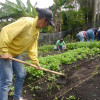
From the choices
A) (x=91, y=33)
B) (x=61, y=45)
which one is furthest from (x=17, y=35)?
(x=91, y=33)

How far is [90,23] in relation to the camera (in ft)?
50.0

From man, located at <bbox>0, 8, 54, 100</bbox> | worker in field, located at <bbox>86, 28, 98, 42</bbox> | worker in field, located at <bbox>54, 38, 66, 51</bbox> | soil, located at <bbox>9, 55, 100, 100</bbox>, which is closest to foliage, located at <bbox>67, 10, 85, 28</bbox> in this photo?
worker in field, located at <bbox>86, 28, 98, 42</bbox>

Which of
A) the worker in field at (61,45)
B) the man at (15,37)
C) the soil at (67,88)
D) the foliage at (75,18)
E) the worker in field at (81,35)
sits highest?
the foliage at (75,18)

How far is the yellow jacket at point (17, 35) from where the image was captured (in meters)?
1.95

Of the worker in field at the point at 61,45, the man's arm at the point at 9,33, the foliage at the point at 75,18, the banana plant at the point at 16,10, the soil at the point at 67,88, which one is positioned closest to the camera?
the man's arm at the point at 9,33

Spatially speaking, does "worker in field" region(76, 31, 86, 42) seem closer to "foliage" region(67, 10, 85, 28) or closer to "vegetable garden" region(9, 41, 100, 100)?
"foliage" region(67, 10, 85, 28)

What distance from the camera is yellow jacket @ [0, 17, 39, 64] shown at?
1.95 metres

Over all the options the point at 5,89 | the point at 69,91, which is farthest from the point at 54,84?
the point at 5,89

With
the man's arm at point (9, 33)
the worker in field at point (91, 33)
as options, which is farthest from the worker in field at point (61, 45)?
the man's arm at point (9, 33)

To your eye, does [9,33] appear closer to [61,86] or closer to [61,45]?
[61,86]

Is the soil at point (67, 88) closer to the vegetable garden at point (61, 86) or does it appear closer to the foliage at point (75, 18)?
the vegetable garden at point (61, 86)

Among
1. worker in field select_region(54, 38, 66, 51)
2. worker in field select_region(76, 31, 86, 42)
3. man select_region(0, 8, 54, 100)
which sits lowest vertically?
worker in field select_region(54, 38, 66, 51)

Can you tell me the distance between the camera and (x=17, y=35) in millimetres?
2092

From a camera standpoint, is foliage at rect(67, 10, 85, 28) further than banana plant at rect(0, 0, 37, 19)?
Yes
